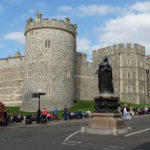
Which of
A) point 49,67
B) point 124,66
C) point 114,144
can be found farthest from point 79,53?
point 114,144

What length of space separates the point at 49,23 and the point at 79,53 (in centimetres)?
1183

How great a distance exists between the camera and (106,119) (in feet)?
39.9

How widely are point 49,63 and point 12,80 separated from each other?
12325mm

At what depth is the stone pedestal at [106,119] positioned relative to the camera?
38.8 feet

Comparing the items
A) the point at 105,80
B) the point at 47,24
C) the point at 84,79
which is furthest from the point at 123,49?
the point at 105,80

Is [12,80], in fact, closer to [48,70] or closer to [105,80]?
[48,70]

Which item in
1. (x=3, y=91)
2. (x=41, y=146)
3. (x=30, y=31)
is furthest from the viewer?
(x=3, y=91)

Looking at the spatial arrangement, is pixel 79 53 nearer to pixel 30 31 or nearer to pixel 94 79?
pixel 94 79

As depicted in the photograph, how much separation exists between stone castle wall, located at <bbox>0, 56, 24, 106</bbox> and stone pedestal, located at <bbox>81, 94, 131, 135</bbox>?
1193 inches

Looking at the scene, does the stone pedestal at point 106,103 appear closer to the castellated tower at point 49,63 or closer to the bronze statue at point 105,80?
the bronze statue at point 105,80

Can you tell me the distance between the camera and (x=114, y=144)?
9422 millimetres

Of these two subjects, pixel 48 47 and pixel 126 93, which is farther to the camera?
pixel 126 93

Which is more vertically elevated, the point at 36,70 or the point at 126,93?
the point at 36,70

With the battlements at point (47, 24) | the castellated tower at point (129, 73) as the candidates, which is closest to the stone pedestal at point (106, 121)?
the battlements at point (47, 24)
